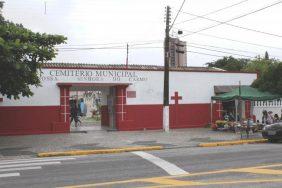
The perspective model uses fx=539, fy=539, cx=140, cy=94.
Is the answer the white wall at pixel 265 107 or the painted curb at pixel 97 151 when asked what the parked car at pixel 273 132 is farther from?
the white wall at pixel 265 107

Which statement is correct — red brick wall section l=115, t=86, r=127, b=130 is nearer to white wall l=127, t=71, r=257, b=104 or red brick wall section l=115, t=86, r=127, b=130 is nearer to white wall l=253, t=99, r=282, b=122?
white wall l=127, t=71, r=257, b=104

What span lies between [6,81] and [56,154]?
386 cm

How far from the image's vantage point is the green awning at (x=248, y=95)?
101ft

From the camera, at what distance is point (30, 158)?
1953 centimetres

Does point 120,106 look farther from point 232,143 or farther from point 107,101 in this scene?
point 232,143

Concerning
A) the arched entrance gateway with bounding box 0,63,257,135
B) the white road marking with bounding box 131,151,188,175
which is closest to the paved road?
the white road marking with bounding box 131,151,188,175

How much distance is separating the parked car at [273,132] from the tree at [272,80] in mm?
7352

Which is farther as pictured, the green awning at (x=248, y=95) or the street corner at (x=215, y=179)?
the green awning at (x=248, y=95)

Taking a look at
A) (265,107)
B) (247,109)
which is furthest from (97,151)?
(265,107)

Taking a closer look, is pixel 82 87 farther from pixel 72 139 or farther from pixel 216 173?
pixel 216 173

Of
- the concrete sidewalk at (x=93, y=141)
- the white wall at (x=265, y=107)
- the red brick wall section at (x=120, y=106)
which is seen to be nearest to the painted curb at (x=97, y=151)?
the concrete sidewalk at (x=93, y=141)

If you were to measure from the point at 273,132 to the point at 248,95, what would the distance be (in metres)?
6.83

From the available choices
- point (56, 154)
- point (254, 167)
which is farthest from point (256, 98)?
point (254, 167)

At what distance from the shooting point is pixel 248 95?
31016 mm
